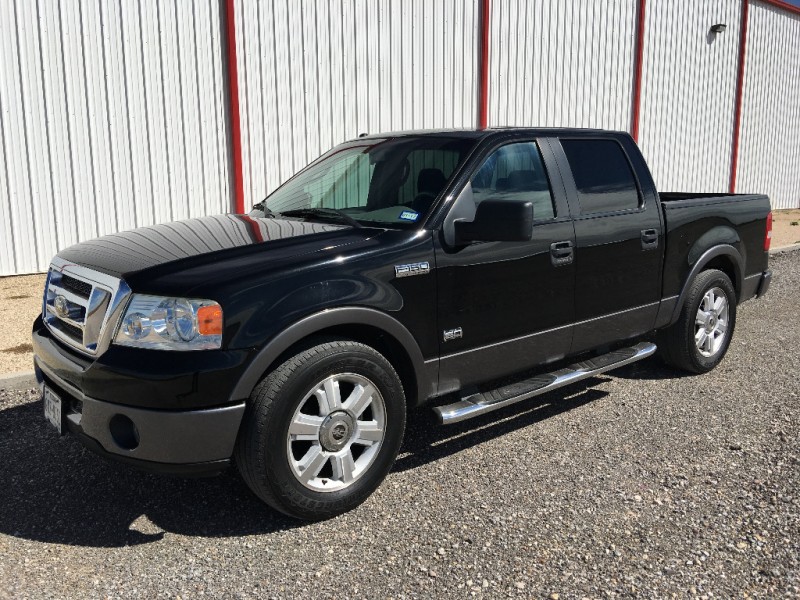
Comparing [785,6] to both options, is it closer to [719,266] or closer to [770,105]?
[770,105]

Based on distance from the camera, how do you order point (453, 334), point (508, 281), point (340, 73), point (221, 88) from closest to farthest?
point (453, 334)
point (508, 281)
point (221, 88)
point (340, 73)

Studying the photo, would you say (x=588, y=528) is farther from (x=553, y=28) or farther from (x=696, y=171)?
(x=696, y=171)

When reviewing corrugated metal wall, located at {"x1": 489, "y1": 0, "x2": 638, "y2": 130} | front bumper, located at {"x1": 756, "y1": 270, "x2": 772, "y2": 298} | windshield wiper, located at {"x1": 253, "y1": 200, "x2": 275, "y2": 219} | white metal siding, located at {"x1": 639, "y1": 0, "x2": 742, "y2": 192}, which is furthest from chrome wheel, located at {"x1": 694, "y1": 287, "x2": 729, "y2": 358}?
white metal siding, located at {"x1": 639, "y1": 0, "x2": 742, "y2": 192}

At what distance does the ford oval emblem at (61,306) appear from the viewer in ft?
11.5

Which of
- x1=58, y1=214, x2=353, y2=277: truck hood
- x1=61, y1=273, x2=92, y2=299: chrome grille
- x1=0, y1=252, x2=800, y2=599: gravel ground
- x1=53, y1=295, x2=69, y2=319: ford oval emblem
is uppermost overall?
x1=58, y1=214, x2=353, y2=277: truck hood

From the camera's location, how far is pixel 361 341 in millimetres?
3572

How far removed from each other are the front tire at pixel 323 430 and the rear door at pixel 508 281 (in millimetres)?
474

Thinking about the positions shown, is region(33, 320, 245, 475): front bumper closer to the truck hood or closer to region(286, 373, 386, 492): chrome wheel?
region(286, 373, 386, 492): chrome wheel

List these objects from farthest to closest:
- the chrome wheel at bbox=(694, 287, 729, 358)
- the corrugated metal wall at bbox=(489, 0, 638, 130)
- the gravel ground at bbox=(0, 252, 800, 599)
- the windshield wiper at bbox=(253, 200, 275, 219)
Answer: the corrugated metal wall at bbox=(489, 0, 638, 130)
the chrome wheel at bbox=(694, 287, 729, 358)
the windshield wiper at bbox=(253, 200, 275, 219)
the gravel ground at bbox=(0, 252, 800, 599)

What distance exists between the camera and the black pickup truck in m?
3.04

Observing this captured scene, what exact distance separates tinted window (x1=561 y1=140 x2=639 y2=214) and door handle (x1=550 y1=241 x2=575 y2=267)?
1.06 feet

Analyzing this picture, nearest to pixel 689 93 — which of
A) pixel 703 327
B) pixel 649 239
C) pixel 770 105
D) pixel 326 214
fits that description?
pixel 770 105

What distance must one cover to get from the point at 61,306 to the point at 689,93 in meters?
15.3

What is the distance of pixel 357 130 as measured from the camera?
10.3 metres
